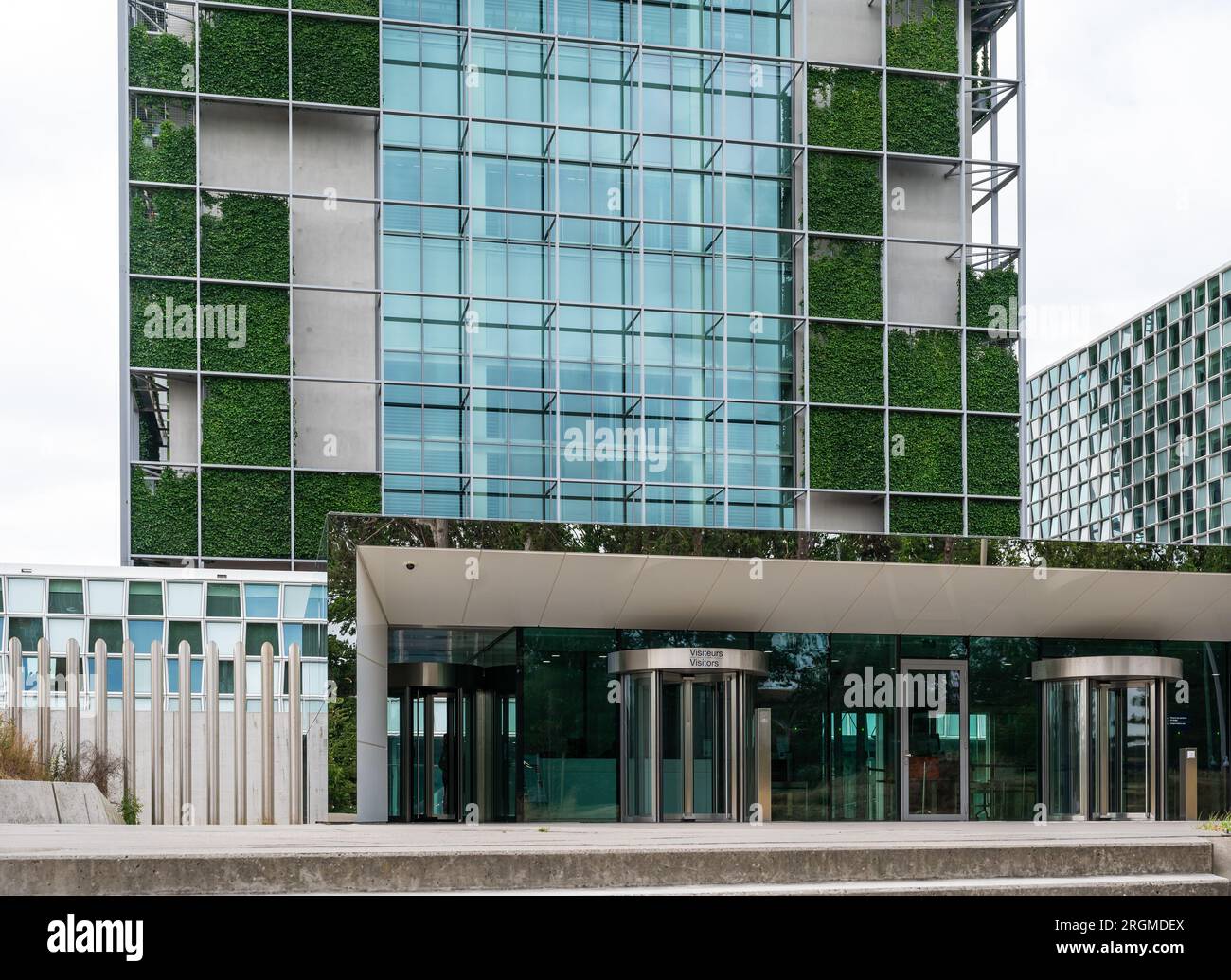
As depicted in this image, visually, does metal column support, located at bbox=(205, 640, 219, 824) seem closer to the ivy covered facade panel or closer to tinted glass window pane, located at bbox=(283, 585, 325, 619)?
tinted glass window pane, located at bbox=(283, 585, 325, 619)

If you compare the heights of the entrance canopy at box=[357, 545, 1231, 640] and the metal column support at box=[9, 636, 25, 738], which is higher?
the entrance canopy at box=[357, 545, 1231, 640]

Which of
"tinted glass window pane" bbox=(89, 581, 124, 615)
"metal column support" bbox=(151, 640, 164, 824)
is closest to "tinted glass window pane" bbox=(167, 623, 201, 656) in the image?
"tinted glass window pane" bbox=(89, 581, 124, 615)

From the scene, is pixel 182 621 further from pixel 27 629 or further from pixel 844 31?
pixel 844 31

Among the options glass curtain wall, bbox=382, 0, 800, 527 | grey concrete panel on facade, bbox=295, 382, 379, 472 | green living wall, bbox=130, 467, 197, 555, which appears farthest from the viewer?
glass curtain wall, bbox=382, 0, 800, 527

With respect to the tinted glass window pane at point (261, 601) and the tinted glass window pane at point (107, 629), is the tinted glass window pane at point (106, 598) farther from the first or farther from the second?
the tinted glass window pane at point (261, 601)

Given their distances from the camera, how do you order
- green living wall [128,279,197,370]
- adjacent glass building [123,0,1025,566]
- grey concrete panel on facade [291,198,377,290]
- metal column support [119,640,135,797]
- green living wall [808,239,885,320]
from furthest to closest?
green living wall [808,239,885,320], grey concrete panel on facade [291,198,377,290], adjacent glass building [123,0,1025,566], green living wall [128,279,197,370], metal column support [119,640,135,797]

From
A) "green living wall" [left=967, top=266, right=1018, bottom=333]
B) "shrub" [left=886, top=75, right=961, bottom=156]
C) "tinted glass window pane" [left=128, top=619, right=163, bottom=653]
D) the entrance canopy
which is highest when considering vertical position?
"shrub" [left=886, top=75, right=961, bottom=156]

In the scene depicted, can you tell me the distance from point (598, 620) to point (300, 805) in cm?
429

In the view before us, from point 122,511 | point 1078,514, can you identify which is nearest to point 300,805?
point 122,511

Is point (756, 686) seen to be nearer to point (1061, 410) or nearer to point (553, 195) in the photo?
point (553, 195)

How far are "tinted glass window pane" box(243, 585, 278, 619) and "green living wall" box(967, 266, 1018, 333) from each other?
1871 centimetres

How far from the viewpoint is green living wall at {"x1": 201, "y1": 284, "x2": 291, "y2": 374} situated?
35.5 m

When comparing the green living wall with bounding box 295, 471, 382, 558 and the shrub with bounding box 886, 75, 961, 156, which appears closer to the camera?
the green living wall with bounding box 295, 471, 382, 558

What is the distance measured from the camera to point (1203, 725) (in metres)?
21.5
